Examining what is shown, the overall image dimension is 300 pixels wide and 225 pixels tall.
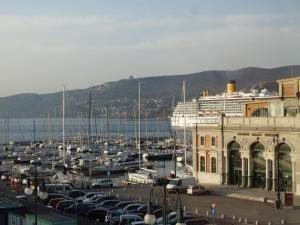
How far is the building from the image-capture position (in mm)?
45281

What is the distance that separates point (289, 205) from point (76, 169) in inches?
1974

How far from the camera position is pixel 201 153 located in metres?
55.4

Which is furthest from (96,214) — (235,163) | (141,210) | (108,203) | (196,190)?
(235,163)

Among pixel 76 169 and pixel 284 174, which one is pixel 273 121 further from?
pixel 76 169

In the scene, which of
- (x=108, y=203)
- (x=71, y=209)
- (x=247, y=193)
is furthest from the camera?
(x=247, y=193)

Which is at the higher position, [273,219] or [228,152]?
[228,152]

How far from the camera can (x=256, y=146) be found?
48.6 metres

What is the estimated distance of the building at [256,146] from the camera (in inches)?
1783

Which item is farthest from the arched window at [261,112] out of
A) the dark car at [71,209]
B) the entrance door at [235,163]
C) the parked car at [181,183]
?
the dark car at [71,209]

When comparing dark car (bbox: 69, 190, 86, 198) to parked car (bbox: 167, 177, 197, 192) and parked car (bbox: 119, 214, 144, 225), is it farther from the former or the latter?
parked car (bbox: 119, 214, 144, 225)

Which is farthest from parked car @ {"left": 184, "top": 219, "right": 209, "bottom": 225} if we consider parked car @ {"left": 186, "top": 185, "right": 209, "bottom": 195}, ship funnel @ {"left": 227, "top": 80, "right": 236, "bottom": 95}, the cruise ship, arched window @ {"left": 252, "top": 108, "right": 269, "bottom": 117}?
ship funnel @ {"left": 227, "top": 80, "right": 236, "bottom": 95}

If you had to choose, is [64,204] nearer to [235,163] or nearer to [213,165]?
[235,163]

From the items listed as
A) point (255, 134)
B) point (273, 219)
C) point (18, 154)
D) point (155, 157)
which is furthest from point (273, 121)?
point (18, 154)

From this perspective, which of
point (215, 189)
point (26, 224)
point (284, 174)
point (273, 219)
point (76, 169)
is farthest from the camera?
point (76, 169)
